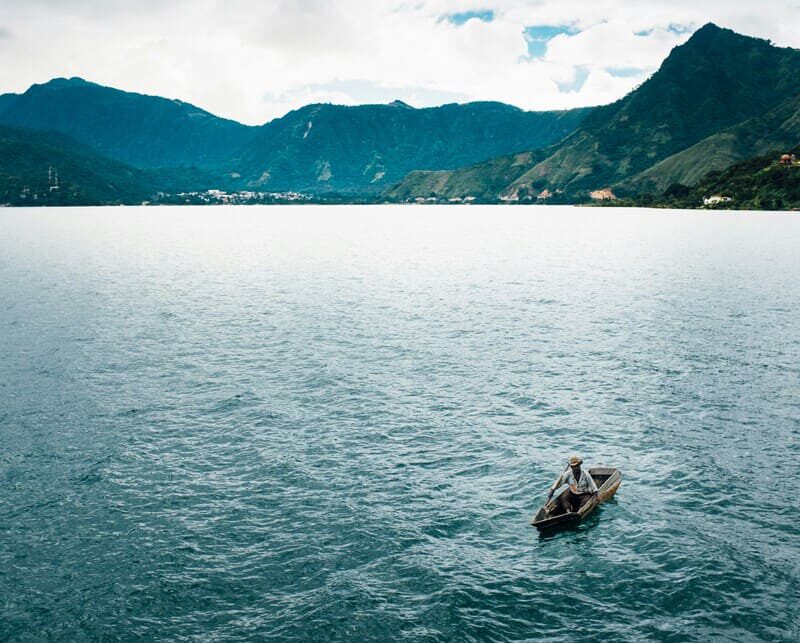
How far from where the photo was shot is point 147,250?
196375 mm

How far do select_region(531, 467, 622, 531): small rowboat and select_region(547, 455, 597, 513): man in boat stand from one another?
298 millimetres

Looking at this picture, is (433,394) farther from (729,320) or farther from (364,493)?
(729,320)

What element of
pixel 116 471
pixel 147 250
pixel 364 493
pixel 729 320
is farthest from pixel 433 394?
pixel 147 250

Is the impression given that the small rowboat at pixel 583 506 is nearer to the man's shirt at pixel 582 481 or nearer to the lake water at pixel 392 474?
the man's shirt at pixel 582 481

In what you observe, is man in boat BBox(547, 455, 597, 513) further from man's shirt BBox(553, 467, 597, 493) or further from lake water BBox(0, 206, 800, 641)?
lake water BBox(0, 206, 800, 641)

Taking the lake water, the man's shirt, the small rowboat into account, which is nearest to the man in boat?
the man's shirt

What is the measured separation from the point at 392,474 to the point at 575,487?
11.4 m

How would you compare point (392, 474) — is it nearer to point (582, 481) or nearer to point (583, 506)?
point (582, 481)

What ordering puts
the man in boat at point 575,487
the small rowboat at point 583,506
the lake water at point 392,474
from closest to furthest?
the lake water at point 392,474 < the small rowboat at point 583,506 < the man in boat at point 575,487

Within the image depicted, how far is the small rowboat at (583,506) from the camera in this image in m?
32.5

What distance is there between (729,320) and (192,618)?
8396 centimetres

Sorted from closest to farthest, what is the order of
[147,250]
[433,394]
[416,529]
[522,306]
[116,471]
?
[416,529]
[116,471]
[433,394]
[522,306]
[147,250]

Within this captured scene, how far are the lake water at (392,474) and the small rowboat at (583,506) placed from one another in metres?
0.76

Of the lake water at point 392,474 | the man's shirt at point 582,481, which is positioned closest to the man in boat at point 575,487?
the man's shirt at point 582,481
